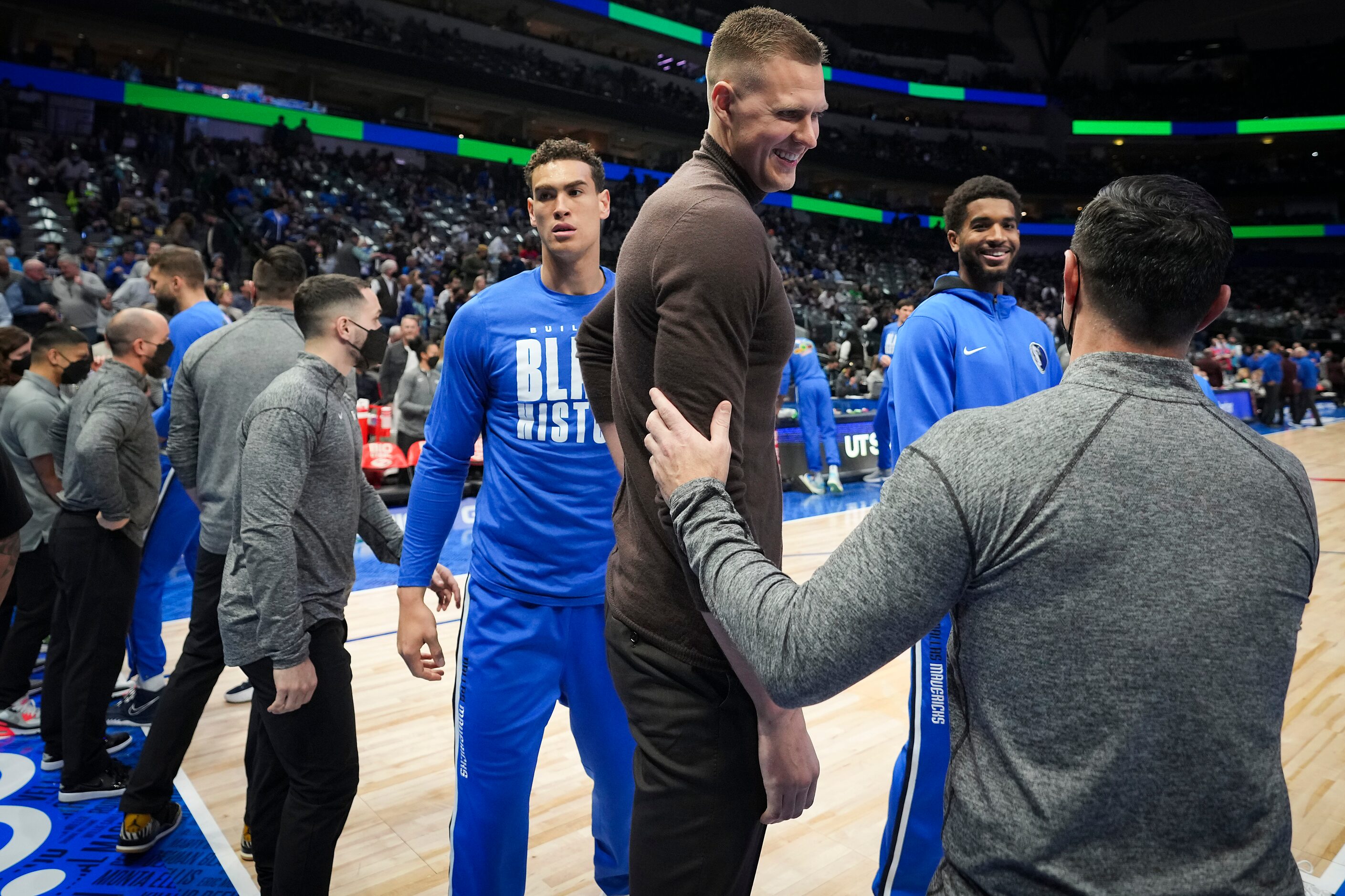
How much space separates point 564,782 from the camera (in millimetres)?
3441

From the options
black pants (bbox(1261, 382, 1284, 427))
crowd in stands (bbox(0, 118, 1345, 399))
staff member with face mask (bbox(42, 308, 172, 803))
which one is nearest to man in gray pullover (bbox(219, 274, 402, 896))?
staff member with face mask (bbox(42, 308, 172, 803))

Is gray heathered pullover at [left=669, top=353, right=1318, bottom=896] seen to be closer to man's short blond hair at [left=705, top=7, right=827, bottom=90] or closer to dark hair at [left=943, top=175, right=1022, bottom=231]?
man's short blond hair at [left=705, top=7, right=827, bottom=90]

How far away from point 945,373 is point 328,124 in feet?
73.6

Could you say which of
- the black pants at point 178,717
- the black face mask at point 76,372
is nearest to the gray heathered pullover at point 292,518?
the black pants at point 178,717

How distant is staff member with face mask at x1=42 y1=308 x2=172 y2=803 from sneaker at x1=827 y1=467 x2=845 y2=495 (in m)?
7.26

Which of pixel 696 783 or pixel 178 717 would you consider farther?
pixel 178 717

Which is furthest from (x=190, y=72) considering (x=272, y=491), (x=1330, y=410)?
(x=1330, y=410)

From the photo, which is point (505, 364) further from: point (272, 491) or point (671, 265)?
point (671, 265)

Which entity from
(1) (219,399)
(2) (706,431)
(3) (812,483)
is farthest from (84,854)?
(3) (812,483)

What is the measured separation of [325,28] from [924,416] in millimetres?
23609

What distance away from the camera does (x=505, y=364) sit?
2312 millimetres

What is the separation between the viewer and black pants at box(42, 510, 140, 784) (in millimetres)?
3221

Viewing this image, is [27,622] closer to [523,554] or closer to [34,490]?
[34,490]

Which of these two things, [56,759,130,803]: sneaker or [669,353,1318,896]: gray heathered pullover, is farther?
[56,759,130,803]: sneaker
